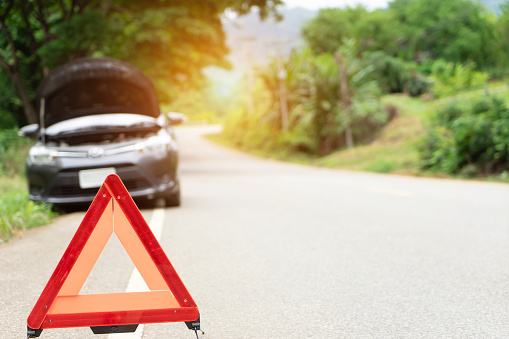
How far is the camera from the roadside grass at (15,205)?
7211 millimetres

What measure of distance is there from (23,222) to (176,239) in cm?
219

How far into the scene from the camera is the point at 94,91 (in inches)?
363

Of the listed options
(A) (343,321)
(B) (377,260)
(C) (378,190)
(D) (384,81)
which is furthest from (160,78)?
(D) (384,81)

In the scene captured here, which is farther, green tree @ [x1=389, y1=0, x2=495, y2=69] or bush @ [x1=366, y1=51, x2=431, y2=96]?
green tree @ [x1=389, y1=0, x2=495, y2=69]

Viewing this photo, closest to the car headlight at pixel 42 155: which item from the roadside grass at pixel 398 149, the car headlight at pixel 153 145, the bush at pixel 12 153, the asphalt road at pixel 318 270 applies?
the asphalt road at pixel 318 270

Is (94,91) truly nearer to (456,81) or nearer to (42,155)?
(42,155)

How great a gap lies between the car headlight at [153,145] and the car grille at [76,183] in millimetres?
344

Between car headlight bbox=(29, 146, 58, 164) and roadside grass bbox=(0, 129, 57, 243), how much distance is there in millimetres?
578

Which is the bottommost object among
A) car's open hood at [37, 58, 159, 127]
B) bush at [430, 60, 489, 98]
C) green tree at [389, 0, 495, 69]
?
car's open hood at [37, 58, 159, 127]

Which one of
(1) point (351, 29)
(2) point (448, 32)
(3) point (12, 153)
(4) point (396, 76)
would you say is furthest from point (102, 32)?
(2) point (448, 32)

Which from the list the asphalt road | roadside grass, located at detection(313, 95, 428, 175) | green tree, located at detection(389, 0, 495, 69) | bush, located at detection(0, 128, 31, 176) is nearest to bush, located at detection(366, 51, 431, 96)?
roadside grass, located at detection(313, 95, 428, 175)

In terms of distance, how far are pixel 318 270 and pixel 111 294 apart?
234 cm

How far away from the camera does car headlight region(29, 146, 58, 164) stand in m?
8.16

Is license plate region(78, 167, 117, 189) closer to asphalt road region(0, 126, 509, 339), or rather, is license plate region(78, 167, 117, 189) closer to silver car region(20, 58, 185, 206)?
silver car region(20, 58, 185, 206)
